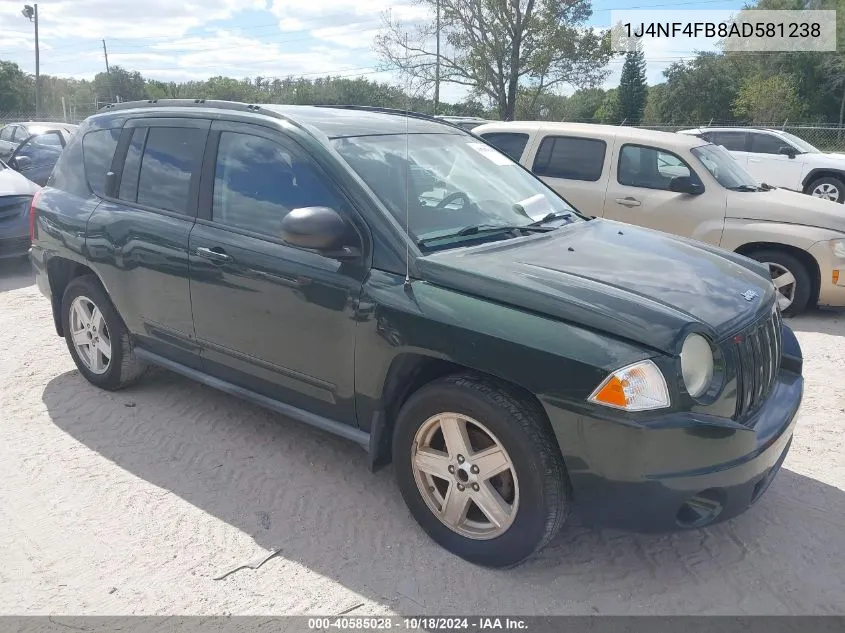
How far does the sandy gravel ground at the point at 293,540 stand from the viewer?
9.38ft

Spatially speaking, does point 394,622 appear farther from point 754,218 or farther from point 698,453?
point 754,218

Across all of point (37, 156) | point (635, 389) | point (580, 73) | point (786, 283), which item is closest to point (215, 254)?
point (635, 389)

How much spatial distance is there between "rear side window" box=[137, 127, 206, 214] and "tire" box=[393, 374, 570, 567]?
1914mm

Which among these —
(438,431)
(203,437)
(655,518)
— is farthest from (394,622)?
(203,437)

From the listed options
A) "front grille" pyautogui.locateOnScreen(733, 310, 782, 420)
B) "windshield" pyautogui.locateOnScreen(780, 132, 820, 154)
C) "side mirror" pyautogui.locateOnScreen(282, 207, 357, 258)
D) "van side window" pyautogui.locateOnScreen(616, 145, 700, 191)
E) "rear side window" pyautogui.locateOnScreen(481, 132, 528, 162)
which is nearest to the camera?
"front grille" pyautogui.locateOnScreen(733, 310, 782, 420)

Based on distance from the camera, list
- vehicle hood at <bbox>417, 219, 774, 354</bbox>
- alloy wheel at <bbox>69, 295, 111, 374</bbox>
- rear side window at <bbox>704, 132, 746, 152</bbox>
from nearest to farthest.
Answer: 1. vehicle hood at <bbox>417, 219, 774, 354</bbox>
2. alloy wheel at <bbox>69, 295, 111, 374</bbox>
3. rear side window at <bbox>704, 132, 746, 152</bbox>

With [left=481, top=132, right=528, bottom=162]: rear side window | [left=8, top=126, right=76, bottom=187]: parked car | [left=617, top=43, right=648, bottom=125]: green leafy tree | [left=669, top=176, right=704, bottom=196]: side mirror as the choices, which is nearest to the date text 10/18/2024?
[left=669, top=176, right=704, bottom=196]: side mirror

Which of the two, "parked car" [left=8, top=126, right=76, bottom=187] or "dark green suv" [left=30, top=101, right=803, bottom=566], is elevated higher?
"parked car" [left=8, top=126, right=76, bottom=187]

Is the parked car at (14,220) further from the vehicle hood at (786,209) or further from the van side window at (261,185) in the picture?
the vehicle hood at (786,209)

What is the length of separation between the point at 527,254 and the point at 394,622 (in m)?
1.63

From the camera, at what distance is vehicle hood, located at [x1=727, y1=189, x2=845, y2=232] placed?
6828mm

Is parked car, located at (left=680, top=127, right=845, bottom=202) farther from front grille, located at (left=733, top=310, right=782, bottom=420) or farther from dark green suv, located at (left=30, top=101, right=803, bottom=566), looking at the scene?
front grille, located at (left=733, top=310, right=782, bottom=420)

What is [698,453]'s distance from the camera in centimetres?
259

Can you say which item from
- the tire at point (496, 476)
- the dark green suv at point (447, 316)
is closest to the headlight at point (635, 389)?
the dark green suv at point (447, 316)
